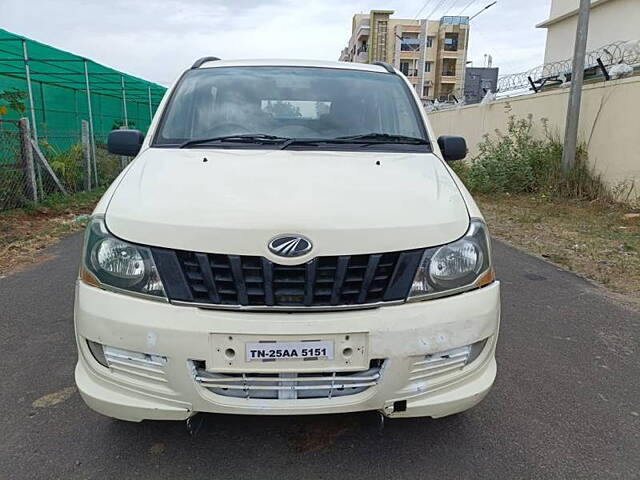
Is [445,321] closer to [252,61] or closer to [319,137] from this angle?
[319,137]

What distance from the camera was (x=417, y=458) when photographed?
85.5 inches

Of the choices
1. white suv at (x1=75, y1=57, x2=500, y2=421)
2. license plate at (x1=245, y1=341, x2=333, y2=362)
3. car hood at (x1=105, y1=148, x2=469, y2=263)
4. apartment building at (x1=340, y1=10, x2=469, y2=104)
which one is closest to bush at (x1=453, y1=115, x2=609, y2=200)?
car hood at (x1=105, y1=148, x2=469, y2=263)

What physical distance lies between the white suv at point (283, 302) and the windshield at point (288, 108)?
2.60 feet

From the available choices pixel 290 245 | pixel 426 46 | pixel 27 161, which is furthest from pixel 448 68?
pixel 290 245

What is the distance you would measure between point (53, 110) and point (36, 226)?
6911mm

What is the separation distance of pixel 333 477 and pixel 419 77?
5807 centimetres

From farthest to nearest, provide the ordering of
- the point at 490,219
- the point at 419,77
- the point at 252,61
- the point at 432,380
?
1. the point at 419,77
2. the point at 490,219
3. the point at 252,61
4. the point at 432,380

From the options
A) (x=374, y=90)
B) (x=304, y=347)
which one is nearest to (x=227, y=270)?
(x=304, y=347)

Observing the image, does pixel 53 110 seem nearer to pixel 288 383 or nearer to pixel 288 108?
pixel 288 108

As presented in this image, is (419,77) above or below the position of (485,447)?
above

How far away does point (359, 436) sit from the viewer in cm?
230

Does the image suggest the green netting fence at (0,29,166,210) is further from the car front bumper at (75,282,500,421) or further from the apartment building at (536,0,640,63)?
the apartment building at (536,0,640,63)

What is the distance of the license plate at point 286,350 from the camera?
1.76 meters

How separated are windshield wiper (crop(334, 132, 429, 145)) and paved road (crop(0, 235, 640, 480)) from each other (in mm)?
1476
